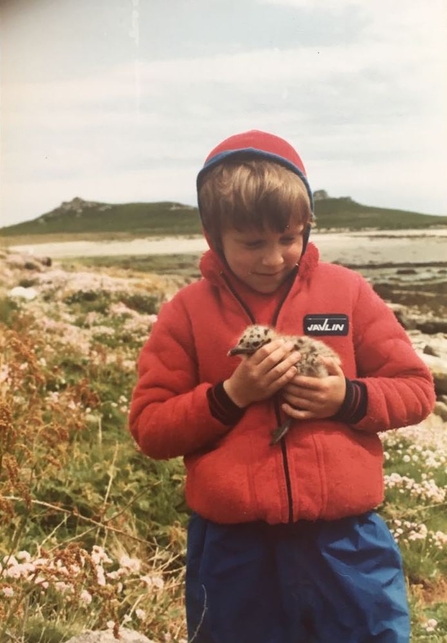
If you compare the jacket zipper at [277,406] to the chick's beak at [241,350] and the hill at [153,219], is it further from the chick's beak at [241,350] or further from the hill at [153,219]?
the hill at [153,219]

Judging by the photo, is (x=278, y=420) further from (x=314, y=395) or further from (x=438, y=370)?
(x=438, y=370)

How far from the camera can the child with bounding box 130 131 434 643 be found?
1794 mm

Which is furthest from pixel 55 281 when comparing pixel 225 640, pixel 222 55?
pixel 225 640

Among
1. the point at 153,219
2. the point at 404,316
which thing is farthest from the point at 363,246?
the point at 153,219

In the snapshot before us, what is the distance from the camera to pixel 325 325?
187 centimetres

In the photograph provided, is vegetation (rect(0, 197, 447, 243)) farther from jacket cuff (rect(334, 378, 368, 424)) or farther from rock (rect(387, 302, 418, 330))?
jacket cuff (rect(334, 378, 368, 424))

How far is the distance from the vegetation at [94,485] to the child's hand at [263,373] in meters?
0.55

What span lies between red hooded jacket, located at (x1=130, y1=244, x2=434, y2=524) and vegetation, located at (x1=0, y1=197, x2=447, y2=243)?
28 cm

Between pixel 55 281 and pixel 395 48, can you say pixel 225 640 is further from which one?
pixel 395 48

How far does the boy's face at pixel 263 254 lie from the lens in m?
1.86

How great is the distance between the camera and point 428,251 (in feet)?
7.27

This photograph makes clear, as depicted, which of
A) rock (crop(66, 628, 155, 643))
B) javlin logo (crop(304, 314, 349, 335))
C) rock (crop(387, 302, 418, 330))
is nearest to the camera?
javlin logo (crop(304, 314, 349, 335))

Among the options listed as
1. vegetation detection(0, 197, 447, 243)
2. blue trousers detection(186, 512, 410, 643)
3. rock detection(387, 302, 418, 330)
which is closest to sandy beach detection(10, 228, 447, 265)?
vegetation detection(0, 197, 447, 243)

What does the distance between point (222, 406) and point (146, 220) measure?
0.83 m
